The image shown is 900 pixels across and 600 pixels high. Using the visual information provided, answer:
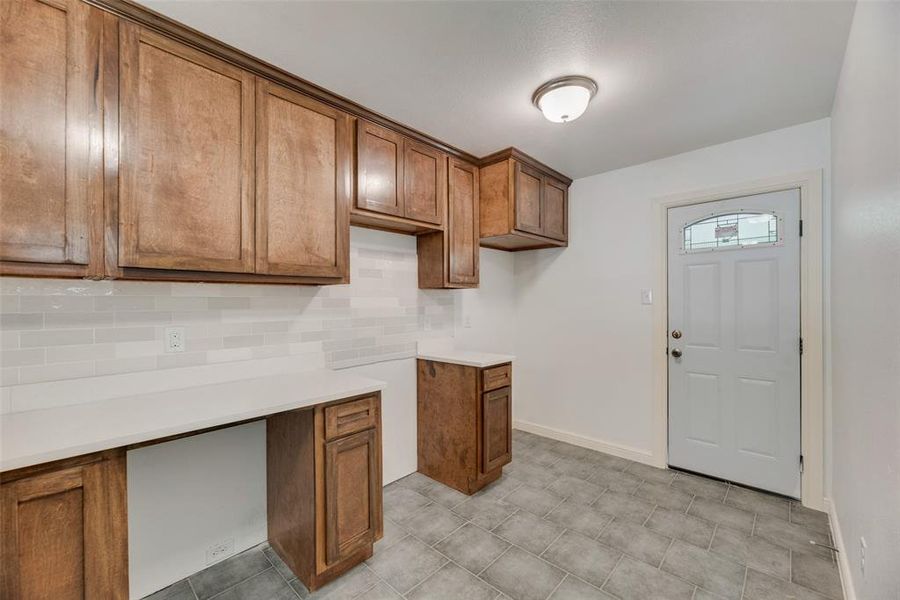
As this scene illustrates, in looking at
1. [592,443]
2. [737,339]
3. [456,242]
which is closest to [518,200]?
[456,242]

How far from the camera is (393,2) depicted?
145 cm

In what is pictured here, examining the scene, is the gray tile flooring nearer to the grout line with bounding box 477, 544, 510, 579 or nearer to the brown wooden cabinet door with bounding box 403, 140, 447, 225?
the grout line with bounding box 477, 544, 510, 579

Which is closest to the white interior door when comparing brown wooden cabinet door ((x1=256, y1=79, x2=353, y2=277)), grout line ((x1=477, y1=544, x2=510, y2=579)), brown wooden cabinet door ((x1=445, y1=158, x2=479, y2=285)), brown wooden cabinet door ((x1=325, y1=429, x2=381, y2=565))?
brown wooden cabinet door ((x1=445, y1=158, x2=479, y2=285))

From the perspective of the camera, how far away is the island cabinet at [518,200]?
286 centimetres

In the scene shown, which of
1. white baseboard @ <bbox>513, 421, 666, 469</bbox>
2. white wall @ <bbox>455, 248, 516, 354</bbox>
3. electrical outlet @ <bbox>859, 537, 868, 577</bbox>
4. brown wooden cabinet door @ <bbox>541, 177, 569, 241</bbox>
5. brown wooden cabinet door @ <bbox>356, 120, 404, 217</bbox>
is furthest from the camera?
white wall @ <bbox>455, 248, 516, 354</bbox>

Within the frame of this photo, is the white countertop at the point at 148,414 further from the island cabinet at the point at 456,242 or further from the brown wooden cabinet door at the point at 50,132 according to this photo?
the island cabinet at the point at 456,242

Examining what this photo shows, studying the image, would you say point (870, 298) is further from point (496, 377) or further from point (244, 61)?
point (244, 61)

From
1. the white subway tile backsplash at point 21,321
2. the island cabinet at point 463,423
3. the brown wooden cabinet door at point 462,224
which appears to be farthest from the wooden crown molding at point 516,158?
the white subway tile backsplash at point 21,321

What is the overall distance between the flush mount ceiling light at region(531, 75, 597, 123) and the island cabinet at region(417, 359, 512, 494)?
161 centimetres

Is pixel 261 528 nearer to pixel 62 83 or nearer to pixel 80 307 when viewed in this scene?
pixel 80 307

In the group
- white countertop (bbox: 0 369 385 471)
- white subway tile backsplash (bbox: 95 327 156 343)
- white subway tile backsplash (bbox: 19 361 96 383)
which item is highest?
white subway tile backsplash (bbox: 95 327 156 343)

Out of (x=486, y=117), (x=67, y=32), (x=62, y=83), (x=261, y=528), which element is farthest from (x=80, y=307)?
(x=486, y=117)

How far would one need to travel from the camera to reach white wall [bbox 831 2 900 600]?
1023 mm

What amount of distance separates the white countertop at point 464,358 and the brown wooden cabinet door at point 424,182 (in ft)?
3.22
